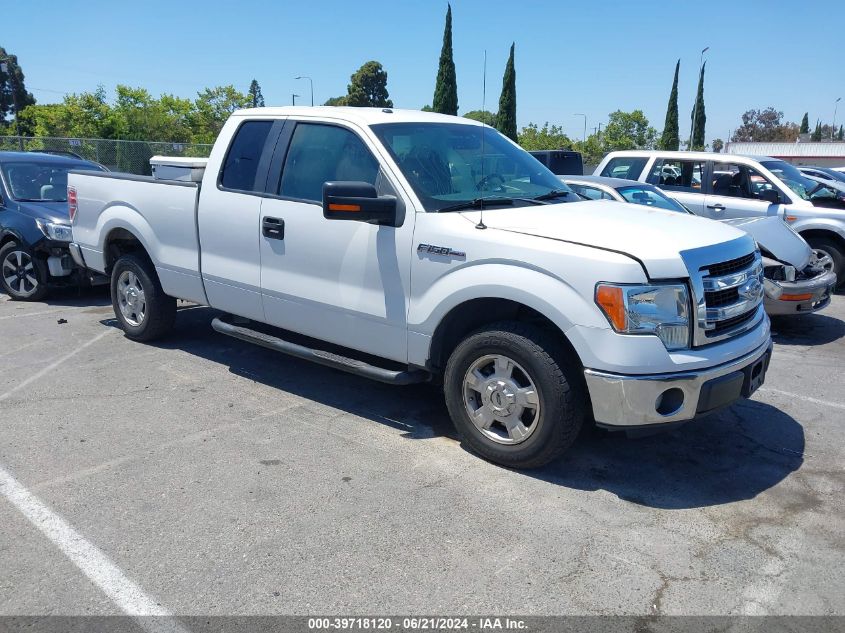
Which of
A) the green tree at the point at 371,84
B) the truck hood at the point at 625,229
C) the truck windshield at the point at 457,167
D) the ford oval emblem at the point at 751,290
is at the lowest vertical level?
the ford oval emblem at the point at 751,290

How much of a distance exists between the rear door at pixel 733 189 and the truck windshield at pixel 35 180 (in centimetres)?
907

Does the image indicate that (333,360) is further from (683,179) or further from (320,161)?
(683,179)

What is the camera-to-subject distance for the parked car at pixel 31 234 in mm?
8320

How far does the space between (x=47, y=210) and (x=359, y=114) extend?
5.60m

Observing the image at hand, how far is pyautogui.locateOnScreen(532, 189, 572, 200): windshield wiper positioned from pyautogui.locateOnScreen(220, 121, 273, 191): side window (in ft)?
6.85

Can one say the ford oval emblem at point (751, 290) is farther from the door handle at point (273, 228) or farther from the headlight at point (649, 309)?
the door handle at point (273, 228)

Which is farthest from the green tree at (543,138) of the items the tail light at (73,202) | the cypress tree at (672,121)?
the tail light at (73,202)

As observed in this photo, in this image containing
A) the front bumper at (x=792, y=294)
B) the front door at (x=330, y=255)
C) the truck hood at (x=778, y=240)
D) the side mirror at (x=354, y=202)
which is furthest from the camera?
the truck hood at (x=778, y=240)

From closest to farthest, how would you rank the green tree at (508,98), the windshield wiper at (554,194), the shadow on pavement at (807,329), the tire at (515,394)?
the tire at (515,394) → the windshield wiper at (554,194) → the shadow on pavement at (807,329) → the green tree at (508,98)

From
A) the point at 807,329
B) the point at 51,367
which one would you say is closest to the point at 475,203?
the point at 51,367

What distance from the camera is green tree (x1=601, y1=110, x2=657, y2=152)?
65.4 m

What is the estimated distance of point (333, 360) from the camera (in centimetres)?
476

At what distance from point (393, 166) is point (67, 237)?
548 centimetres

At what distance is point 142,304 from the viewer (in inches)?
258
